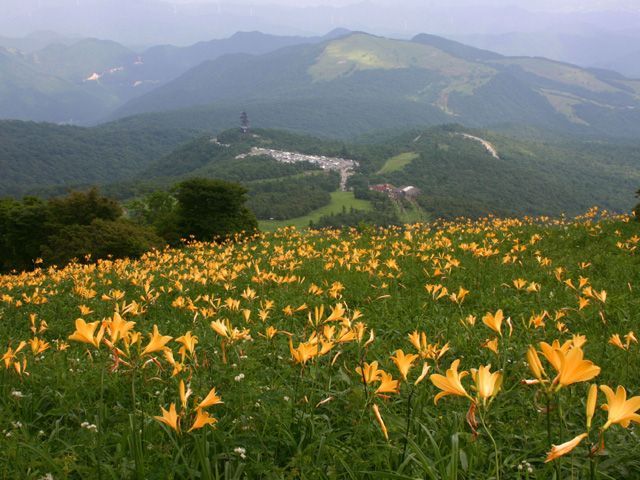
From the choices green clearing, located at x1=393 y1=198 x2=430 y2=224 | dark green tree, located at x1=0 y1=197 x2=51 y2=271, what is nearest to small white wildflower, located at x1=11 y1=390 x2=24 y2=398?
dark green tree, located at x1=0 y1=197 x2=51 y2=271

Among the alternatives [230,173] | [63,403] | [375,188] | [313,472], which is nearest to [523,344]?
[313,472]

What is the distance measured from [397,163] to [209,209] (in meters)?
171

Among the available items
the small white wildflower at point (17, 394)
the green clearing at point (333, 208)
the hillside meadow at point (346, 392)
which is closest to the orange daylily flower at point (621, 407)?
the hillside meadow at point (346, 392)

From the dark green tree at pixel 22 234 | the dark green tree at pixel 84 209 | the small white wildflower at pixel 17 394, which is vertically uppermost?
the small white wildflower at pixel 17 394

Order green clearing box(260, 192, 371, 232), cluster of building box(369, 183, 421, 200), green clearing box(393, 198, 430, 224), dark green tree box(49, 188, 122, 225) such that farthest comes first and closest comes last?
1. cluster of building box(369, 183, 421, 200)
2. green clearing box(260, 192, 371, 232)
3. green clearing box(393, 198, 430, 224)
4. dark green tree box(49, 188, 122, 225)

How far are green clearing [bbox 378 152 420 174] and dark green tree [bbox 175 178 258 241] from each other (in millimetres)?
153507

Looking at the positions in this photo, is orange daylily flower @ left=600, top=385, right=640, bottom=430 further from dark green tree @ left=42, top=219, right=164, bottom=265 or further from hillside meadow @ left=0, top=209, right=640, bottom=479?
dark green tree @ left=42, top=219, right=164, bottom=265

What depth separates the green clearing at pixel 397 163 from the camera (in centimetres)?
17644

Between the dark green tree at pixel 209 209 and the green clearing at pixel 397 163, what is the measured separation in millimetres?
153507

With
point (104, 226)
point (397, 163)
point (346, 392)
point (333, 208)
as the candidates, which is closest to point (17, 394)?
point (346, 392)

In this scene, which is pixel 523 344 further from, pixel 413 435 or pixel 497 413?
pixel 413 435

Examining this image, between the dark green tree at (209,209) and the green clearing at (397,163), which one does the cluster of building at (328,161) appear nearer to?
the green clearing at (397,163)

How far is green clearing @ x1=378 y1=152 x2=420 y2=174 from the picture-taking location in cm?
17644

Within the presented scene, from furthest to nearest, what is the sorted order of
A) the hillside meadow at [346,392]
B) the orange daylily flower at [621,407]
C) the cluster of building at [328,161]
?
the cluster of building at [328,161], the hillside meadow at [346,392], the orange daylily flower at [621,407]
